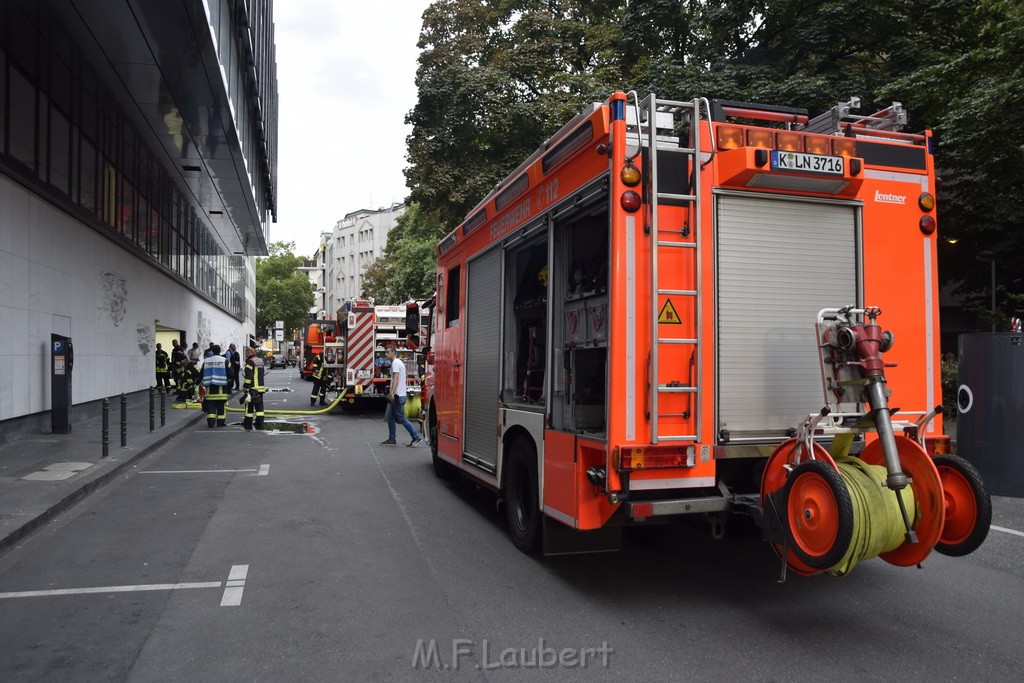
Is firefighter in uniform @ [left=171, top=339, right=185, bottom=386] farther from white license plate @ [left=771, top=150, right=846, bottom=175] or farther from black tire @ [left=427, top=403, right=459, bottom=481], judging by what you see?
white license plate @ [left=771, top=150, right=846, bottom=175]

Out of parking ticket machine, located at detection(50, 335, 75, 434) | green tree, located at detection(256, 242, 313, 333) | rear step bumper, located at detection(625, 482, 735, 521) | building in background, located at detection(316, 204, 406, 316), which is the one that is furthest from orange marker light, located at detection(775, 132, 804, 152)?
green tree, located at detection(256, 242, 313, 333)

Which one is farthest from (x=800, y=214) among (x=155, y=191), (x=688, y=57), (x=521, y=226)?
(x=155, y=191)

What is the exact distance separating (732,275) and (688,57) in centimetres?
1571

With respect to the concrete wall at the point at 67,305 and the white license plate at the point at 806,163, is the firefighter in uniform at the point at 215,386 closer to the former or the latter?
the concrete wall at the point at 67,305

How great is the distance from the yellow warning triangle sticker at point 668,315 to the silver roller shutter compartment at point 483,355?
2.42m

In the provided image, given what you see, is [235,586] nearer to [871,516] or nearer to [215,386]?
[871,516]

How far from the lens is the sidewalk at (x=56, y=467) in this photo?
22.9ft

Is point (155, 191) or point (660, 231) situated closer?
point (660, 231)

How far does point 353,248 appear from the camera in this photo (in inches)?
3497

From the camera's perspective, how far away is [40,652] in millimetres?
4148

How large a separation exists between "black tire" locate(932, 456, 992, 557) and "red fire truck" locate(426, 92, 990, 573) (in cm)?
1

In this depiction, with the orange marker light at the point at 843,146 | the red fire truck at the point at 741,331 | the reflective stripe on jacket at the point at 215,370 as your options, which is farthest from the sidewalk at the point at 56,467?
the orange marker light at the point at 843,146

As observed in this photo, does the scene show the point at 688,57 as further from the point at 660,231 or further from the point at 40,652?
the point at 40,652

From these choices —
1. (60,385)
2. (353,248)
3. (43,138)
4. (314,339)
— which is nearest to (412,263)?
(314,339)
